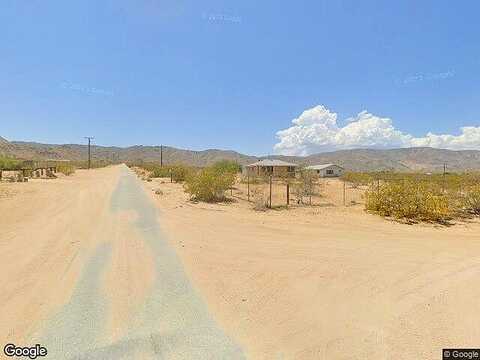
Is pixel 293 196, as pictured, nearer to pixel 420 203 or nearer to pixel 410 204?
pixel 410 204

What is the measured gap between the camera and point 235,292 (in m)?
5.34

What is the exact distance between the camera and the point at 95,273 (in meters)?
6.06

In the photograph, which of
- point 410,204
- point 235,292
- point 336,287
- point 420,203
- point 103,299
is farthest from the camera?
point 410,204

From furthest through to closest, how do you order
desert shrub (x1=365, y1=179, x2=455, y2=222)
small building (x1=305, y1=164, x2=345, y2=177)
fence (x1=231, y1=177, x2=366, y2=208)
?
1. small building (x1=305, y1=164, x2=345, y2=177)
2. fence (x1=231, y1=177, x2=366, y2=208)
3. desert shrub (x1=365, y1=179, x2=455, y2=222)

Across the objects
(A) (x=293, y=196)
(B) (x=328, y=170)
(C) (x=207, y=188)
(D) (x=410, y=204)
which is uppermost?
(B) (x=328, y=170)

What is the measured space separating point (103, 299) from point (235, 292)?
6.86ft

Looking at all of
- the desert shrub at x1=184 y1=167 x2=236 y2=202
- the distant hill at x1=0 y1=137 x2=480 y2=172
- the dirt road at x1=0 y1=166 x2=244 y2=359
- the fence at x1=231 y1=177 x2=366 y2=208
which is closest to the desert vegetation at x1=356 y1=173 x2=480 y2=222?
the fence at x1=231 y1=177 x2=366 y2=208

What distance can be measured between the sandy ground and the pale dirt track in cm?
2

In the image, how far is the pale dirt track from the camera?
3836 millimetres

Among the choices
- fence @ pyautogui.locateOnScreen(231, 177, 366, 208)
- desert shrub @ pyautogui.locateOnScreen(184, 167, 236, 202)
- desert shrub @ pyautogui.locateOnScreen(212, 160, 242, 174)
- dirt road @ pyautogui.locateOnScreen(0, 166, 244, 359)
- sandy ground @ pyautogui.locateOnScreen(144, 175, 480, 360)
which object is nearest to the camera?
dirt road @ pyautogui.locateOnScreen(0, 166, 244, 359)

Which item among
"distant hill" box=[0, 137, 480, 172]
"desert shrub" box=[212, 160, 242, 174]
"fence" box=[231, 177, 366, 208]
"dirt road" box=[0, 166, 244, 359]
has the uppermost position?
"distant hill" box=[0, 137, 480, 172]

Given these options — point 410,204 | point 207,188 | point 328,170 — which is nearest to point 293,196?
point 207,188

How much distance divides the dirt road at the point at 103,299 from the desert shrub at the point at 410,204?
10544 millimetres

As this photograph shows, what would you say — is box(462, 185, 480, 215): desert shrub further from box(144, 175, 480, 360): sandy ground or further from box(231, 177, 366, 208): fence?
box(144, 175, 480, 360): sandy ground
